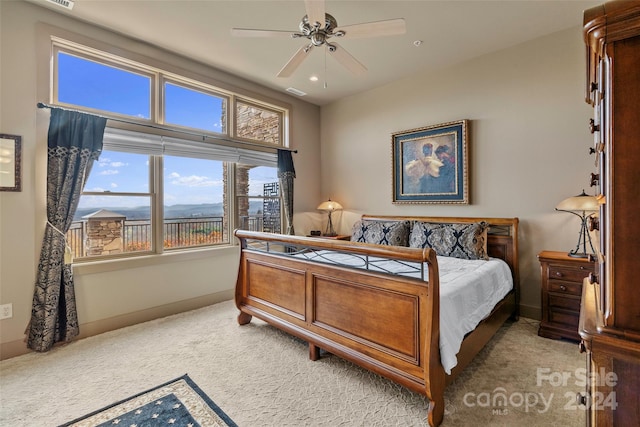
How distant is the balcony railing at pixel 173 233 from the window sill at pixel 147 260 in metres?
0.14

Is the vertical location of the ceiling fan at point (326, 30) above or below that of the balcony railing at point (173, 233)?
above

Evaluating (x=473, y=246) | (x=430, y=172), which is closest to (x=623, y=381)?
(x=473, y=246)

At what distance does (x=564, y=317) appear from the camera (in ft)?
9.07

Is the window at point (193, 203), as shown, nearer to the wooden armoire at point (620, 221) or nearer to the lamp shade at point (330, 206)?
the lamp shade at point (330, 206)

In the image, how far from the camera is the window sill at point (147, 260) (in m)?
2.98

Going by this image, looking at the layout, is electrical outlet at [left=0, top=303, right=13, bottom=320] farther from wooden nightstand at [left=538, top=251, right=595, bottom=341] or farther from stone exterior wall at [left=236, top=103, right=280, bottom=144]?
wooden nightstand at [left=538, top=251, right=595, bottom=341]

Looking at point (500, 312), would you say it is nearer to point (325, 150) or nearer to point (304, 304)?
point (304, 304)

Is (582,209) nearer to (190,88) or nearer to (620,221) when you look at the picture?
(620,221)

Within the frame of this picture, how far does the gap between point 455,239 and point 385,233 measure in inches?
31.8

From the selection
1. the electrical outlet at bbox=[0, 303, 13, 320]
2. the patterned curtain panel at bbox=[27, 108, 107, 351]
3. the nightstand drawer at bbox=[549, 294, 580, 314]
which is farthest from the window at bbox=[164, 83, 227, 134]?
the nightstand drawer at bbox=[549, 294, 580, 314]

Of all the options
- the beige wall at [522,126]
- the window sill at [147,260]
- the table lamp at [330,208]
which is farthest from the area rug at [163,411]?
the beige wall at [522,126]

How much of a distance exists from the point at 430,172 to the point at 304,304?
103 inches

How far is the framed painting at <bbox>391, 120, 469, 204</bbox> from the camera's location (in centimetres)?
375

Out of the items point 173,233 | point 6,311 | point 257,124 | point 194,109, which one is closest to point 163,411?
point 6,311
